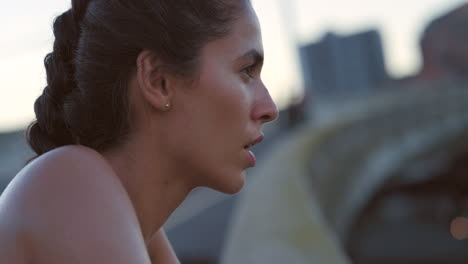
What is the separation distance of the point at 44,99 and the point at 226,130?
23.1 inches

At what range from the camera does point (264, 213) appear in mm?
6426

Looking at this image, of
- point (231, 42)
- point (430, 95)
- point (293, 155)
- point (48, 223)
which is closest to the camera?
point (48, 223)

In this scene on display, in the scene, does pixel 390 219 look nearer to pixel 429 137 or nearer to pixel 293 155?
pixel 429 137

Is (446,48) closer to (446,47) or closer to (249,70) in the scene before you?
(446,47)

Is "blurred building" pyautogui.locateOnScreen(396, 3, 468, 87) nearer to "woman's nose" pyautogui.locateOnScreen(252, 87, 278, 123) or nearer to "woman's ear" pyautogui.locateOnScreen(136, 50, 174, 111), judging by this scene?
"woman's nose" pyautogui.locateOnScreen(252, 87, 278, 123)

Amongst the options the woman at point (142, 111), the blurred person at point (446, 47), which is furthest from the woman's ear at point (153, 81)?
the blurred person at point (446, 47)

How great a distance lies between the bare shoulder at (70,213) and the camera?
65.5 inches

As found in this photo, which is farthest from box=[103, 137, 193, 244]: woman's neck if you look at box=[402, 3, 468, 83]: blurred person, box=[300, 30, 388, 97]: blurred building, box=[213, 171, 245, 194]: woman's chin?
box=[300, 30, 388, 97]: blurred building

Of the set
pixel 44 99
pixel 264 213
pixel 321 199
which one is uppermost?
pixel 44 99

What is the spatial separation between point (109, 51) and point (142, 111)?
0.21 meters

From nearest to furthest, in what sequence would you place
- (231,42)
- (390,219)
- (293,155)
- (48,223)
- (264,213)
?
1. (48,223)
2. (231,42)
3. (264,213)
4. (293,155)
5. (390,219)

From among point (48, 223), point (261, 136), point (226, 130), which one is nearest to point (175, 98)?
point (226, 130)

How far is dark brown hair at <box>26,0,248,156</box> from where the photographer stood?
194 centimetres

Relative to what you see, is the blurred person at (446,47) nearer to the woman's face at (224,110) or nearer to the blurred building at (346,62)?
the blurred building at (346,62)
